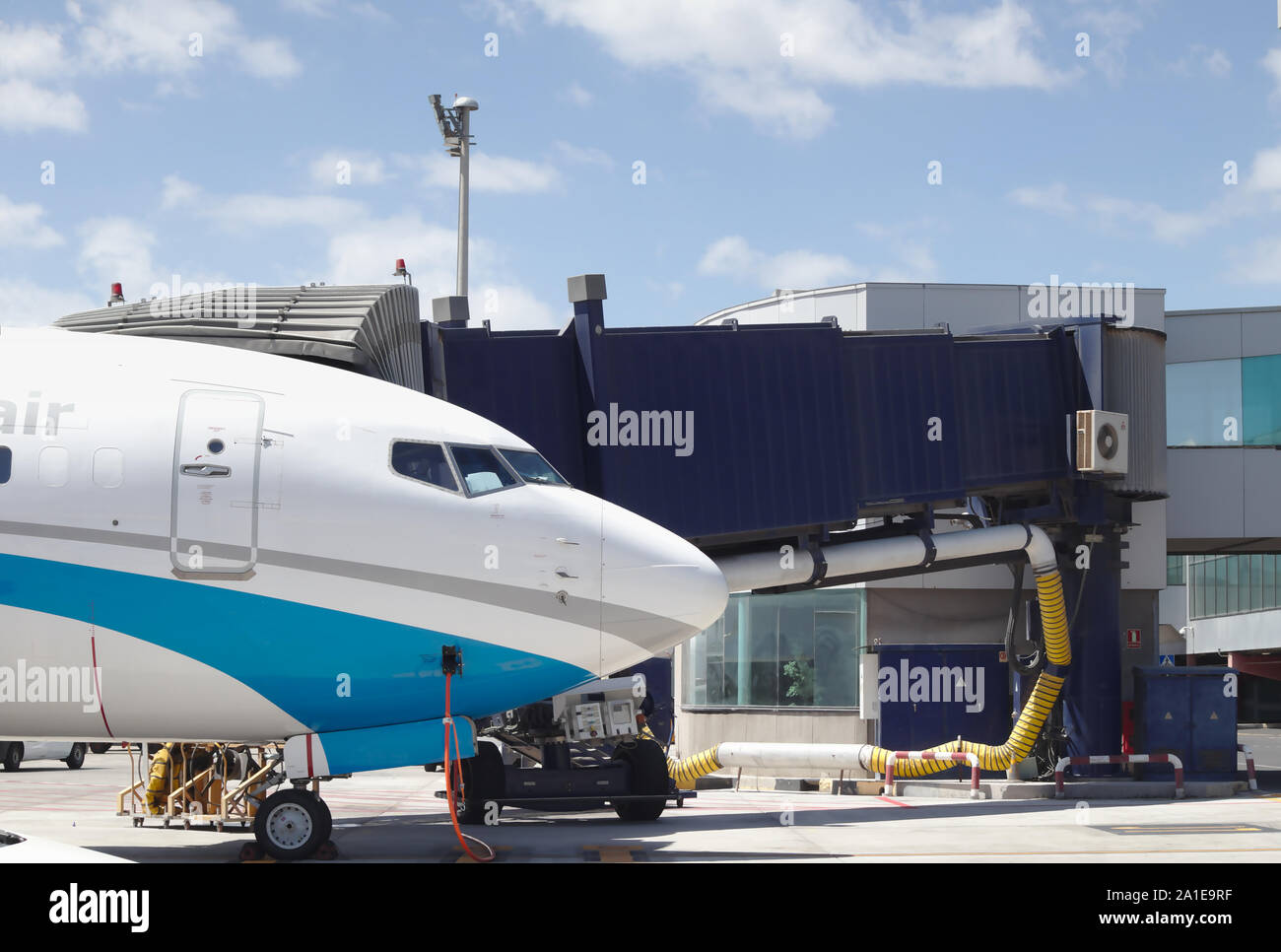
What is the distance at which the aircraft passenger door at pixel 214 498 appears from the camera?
1264 centimetres

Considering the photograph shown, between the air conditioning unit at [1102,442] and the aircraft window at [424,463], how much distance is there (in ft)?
46.7

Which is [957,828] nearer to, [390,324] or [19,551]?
[390,324]

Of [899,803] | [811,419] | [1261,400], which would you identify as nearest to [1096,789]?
[899,803]

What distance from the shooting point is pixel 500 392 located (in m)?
20.0

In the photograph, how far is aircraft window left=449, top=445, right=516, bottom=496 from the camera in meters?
13.5

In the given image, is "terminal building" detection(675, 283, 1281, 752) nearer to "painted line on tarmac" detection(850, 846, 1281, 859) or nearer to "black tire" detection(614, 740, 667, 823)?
"black tire" detection(614, 740, 667, 823)

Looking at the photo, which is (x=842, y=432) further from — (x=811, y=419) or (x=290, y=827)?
(x=290, y=827)

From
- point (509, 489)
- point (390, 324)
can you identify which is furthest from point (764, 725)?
point (509, 489)

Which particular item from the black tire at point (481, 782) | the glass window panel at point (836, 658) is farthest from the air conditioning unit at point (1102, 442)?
the black tire at point (481, 782)

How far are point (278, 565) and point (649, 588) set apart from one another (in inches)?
147

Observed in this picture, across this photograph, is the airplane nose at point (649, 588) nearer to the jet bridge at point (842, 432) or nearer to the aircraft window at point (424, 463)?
the aircraft window at point (424, 463)

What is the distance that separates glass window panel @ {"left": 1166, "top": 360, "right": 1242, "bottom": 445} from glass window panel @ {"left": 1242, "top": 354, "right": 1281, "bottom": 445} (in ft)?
0.48

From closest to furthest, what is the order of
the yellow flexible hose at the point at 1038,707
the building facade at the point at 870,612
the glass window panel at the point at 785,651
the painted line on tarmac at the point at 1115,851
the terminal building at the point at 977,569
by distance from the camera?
the painted line on tarmac at the point at 1115,851, the yellow flexible hose at the point at 1038,707, the terminal building at the point at 977,569, the building facade at the point at 870,612, the glass window panel at the point at 785,651

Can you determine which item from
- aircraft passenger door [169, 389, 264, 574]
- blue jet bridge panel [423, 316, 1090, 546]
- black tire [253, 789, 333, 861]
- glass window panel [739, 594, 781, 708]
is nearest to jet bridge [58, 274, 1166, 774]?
blue jet bridge panel [423, 316, 1090, 546]
